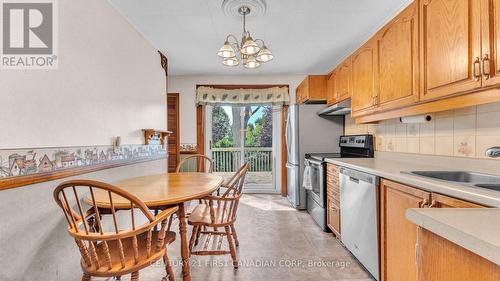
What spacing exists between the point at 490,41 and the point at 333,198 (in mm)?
1804

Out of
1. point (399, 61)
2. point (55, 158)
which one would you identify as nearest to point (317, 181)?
point (399, 61)

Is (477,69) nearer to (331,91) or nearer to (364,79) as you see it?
(364,79)

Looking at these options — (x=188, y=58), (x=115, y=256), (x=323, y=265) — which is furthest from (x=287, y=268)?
(x=188, y=58)

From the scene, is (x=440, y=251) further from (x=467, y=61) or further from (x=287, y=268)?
(x=287, y=268)

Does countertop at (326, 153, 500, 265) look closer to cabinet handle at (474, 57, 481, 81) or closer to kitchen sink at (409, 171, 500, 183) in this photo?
kitchen sink at (409, 171, 500, 183)

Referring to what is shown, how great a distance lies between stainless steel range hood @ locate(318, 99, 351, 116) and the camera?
9.67ft

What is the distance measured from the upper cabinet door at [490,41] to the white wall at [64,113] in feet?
8.12

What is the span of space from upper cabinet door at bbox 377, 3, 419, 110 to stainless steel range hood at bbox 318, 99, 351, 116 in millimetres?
719

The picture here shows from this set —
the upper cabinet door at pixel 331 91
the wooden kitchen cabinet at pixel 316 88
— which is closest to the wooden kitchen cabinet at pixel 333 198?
the upper cabinet door at pixel 331 91

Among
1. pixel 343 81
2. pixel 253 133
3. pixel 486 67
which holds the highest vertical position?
pixel 343 81

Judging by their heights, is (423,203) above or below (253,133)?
below

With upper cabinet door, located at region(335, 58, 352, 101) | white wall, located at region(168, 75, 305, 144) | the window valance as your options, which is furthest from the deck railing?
upper cabinet door, located at region(335, 58, 352, 101)

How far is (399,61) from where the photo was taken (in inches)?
76.3

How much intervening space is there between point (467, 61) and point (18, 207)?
8.41ft
